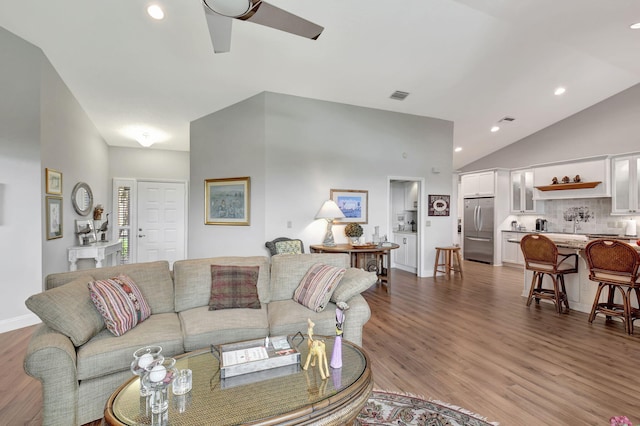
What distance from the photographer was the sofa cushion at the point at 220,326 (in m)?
2.25

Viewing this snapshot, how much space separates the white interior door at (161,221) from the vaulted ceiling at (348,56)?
1288mm

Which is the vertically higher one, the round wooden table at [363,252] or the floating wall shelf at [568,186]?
the floating wall shelf at [568,186]

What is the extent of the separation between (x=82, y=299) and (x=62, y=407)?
0.64 metres

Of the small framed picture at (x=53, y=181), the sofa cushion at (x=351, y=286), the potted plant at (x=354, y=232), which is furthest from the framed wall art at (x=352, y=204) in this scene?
the small framed picture at (x=53, y=181)

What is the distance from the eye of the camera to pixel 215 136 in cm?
557

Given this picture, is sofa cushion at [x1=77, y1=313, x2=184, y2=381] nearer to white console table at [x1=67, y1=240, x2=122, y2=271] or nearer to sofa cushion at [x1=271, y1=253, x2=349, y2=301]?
sofa cushion at [x1=271, y1=253, x2=349, y2=301]

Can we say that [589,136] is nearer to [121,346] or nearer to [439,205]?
[439,205]

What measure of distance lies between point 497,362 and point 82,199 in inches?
239

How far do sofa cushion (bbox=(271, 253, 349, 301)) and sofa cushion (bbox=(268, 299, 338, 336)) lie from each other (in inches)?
9.2

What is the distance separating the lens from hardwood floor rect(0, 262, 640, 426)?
2.08 metres

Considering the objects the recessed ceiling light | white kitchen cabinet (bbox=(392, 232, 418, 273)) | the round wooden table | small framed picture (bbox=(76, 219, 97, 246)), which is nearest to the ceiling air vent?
the round wooden table

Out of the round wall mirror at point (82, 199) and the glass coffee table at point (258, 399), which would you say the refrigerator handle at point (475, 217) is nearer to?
the glass coffee table at point (258, 399)

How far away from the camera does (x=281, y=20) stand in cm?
212

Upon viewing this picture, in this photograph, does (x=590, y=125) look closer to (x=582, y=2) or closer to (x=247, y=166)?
(x=582, y=2)
